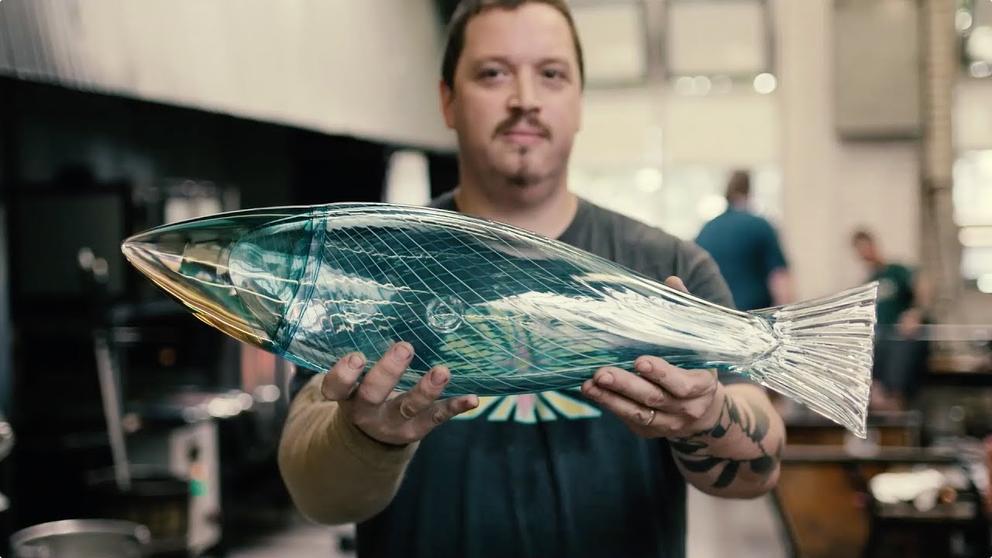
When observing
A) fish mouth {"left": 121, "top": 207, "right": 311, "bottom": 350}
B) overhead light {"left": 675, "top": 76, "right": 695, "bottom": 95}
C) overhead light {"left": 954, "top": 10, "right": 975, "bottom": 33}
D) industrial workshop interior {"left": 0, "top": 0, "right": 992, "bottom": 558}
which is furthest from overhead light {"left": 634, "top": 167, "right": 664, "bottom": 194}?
fish mouth {"left": 121, "top": 207, "right": 311, "bottom": 350}

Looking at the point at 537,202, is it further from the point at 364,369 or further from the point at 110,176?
the point at 110,176

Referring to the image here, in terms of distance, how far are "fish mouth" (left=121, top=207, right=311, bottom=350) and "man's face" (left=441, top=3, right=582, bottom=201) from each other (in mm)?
259

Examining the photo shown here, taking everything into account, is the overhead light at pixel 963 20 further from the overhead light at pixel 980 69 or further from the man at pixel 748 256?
the man at pixel 748 256

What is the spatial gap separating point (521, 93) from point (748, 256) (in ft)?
6.73

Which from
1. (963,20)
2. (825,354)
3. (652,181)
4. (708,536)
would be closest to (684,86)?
(652,181)

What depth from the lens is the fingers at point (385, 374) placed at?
26.4 inches

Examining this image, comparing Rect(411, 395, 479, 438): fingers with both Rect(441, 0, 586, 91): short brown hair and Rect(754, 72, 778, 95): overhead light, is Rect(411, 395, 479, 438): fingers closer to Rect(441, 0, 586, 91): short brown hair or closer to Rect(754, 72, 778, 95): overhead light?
Rect(441, 0, 586, 91): short brown hair

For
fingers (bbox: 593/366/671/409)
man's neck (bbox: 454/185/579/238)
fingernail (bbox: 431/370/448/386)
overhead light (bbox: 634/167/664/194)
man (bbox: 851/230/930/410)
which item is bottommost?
man (bbox: 851/230/930/410)

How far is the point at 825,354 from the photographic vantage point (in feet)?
2.47

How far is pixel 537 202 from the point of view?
96 cm

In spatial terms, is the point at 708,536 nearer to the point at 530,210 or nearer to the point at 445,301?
the point at 530,210

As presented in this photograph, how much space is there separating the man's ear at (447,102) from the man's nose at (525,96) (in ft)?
0.33

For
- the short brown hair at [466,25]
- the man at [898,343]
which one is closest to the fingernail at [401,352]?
the short brown hair at [466,25]

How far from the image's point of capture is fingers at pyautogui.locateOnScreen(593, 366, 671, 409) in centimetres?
69
